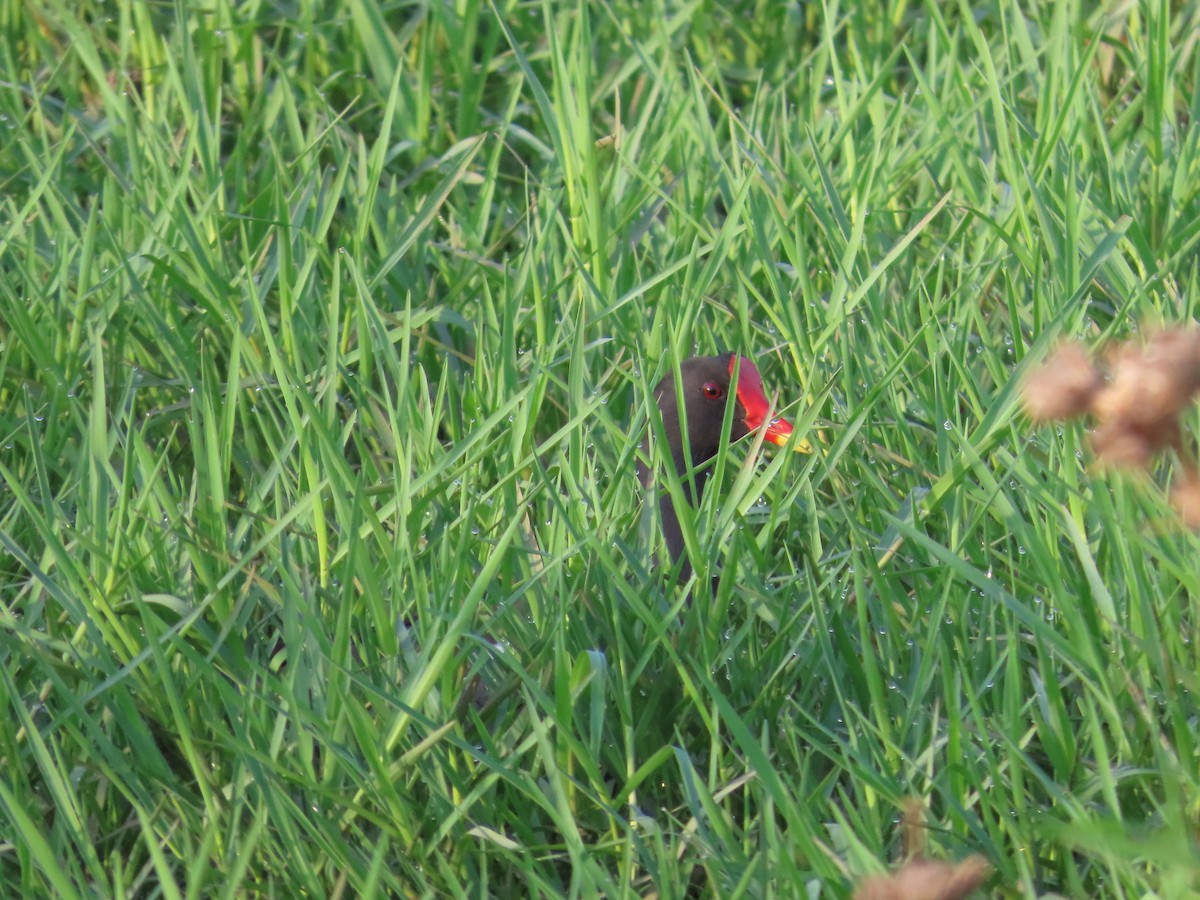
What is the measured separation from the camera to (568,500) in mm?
1998

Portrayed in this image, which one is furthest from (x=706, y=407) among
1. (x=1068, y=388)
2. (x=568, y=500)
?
(x=1068, y=388)

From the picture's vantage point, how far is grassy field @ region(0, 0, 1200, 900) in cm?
156

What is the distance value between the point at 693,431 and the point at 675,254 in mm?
348

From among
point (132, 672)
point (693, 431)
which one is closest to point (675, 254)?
point (693, 431)

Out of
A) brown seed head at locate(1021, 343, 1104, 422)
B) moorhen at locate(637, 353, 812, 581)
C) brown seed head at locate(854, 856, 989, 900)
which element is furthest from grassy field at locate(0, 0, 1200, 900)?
brown seed head at locate(1021, 343, 1104, 422)

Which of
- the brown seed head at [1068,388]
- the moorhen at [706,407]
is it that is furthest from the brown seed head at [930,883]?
the moorhen at [706,407]

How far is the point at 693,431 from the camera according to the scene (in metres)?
2.45

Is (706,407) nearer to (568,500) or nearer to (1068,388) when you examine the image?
(568,500)

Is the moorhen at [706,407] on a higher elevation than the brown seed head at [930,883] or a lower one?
lower

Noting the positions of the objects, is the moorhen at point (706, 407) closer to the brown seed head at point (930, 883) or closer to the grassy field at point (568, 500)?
the grassy field at point (568, 500)

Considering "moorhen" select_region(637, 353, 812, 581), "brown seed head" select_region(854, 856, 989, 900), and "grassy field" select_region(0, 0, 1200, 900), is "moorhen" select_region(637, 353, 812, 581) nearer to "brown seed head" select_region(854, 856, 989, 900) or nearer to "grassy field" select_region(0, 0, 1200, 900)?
"grassy field" select_region(0, 0, 1200, 900)

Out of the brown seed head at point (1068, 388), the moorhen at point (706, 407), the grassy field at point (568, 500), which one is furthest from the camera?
the moorhen at point (706, 407)

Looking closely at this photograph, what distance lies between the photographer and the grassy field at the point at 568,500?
5.11 feet

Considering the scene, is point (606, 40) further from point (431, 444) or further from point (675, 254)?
point (431, 444)
